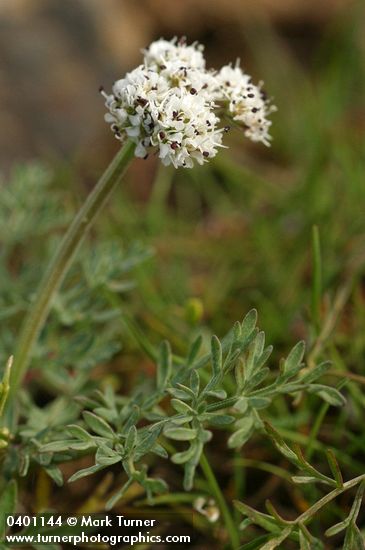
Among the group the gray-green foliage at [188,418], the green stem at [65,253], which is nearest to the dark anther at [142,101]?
the green stem at [65,253]

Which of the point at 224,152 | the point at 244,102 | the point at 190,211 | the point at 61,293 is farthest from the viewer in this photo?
the point at 190,211

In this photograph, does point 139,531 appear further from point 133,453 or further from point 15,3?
point 15,3

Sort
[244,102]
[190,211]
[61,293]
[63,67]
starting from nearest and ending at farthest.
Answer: [244,102] < [61,293] < [190,211] < [63,67]

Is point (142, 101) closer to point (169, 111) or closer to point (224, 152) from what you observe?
point (169, 111)

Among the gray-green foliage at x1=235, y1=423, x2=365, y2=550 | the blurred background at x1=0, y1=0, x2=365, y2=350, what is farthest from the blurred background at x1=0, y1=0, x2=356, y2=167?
the gray-green foliage at x1=235, y1=423, x2=365, y2=550

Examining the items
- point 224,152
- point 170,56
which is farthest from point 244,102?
point 224,152

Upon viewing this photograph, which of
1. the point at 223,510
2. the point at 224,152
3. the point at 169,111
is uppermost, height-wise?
the point at 224,152

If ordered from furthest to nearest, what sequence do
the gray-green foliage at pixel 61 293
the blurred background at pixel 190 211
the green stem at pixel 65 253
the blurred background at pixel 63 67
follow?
the blurred background at pixel 63 67, the blurred background at pixel 190 211, the gray-green foliage at pixel 61 293, the green stem at pixel 65 253

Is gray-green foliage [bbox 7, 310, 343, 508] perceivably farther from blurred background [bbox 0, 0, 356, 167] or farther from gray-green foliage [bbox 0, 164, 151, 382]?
blurred background [bbox 0, 0, 356, 167]

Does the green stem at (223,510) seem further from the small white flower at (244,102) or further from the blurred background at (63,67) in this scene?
the blurred background at (63,67)
